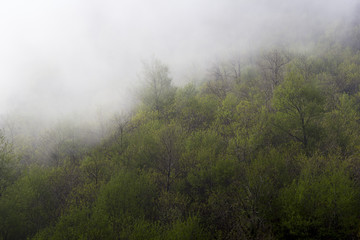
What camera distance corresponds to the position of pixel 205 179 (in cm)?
2002

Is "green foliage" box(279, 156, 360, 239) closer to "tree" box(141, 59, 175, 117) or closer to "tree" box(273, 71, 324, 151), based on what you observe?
"tree" box(273, 71, 324, 151)

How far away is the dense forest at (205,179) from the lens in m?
14.0

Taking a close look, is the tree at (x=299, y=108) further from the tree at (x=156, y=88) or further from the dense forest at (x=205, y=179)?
the tree at (x=156, y=88)

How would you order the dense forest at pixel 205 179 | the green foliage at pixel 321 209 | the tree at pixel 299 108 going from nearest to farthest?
the green foliage at pixel 321 209
the dense forest at pixel 205 179
the tree at pixel 299 108

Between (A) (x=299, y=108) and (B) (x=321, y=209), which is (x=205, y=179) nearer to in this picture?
(B) (x=321, y=209)

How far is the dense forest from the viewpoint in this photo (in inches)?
552

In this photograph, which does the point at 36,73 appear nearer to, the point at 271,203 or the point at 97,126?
the point at 97,126

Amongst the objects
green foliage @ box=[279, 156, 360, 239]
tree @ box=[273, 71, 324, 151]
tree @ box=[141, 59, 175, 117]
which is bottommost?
green foliage @ box=[279, 156, 360, 239]

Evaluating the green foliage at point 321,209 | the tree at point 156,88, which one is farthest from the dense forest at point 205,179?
the tree at point 156,88

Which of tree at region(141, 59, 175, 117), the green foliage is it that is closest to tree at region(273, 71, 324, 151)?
the green foliage

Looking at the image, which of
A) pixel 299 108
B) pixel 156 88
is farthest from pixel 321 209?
pixel 156 88

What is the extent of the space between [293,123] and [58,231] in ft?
77.3

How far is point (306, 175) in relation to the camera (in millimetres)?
16875

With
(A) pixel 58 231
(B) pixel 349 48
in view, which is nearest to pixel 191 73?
(B) pixel 349 48
